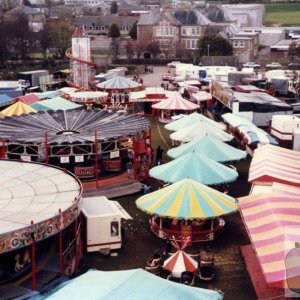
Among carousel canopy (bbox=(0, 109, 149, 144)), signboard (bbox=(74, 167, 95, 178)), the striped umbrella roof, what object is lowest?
the striped umbrella roof

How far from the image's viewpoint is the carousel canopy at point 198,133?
2636 cm

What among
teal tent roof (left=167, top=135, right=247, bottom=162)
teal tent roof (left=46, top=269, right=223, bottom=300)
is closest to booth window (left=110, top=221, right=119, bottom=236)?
teal tent roof (left=46, top=269, right=223, bottom=300)

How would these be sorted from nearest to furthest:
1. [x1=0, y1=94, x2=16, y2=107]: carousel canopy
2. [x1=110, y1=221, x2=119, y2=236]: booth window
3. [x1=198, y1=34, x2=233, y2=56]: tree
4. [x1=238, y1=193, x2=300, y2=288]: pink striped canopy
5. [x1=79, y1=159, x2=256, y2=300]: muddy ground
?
[x1=238, y1=193, x2=300, y2=288]: pink striped canopy, [x1=79, y1=159, x2=256, y2=300]: muddy ground, [x1=110, y1=221, x2=119, y2=236]: booth window, [x1=0, y1=94, x2=16, y2=107]: carousel canopy, [x1=198, y1=34, x2=233, y2=56]: tree

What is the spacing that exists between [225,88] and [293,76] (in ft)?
39.1

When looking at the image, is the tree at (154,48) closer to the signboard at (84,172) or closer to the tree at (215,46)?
the tree at (215,46)

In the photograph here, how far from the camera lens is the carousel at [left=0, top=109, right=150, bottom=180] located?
21234mm

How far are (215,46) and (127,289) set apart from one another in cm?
6141

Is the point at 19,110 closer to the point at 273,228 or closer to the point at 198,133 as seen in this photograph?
the point at 198,133

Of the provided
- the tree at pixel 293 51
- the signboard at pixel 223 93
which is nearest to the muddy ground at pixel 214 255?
the signboard at pixel 223 93

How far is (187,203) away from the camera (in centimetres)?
1625

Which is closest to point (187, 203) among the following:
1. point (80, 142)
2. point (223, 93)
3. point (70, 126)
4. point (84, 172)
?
point (80, 142)

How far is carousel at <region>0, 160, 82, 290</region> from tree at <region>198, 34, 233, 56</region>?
53917 millimetres

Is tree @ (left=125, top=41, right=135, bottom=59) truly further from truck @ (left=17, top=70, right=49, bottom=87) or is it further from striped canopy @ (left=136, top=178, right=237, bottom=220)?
striped canopy @ (left=136, top=178, right=237, bottom=220)

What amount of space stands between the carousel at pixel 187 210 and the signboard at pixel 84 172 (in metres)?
5.17
